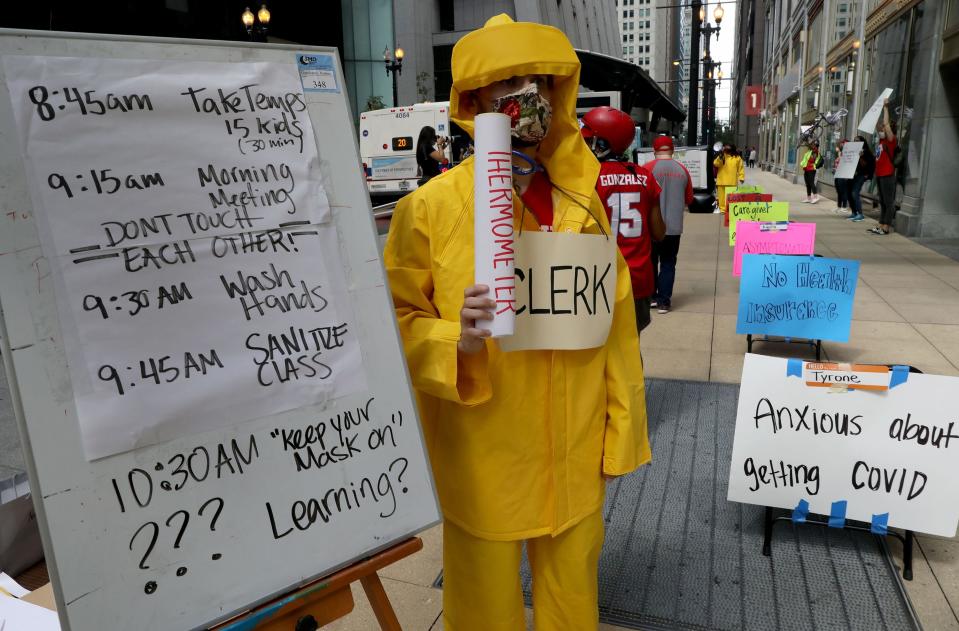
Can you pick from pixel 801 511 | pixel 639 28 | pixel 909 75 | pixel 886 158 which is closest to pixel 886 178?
pixel 886 158

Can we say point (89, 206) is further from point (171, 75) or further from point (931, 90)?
point (931, 90)

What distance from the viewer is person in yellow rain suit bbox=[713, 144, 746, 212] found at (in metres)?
16.1

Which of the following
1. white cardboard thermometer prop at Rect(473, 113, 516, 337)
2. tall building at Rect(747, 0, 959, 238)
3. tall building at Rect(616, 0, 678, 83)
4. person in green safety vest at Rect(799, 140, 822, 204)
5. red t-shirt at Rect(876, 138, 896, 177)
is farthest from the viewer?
tall building at Rect(616, 0, 678, 83)

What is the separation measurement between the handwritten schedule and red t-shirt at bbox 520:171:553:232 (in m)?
0.66

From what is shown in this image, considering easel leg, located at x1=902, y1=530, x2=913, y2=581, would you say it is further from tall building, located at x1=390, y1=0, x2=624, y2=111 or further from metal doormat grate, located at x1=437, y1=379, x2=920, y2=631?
tall building, located at x1=390, y1=0, x2=624, y2=111

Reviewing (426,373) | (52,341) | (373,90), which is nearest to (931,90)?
(426,373)

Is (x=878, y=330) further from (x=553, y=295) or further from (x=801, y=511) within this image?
(x=553, y=295)

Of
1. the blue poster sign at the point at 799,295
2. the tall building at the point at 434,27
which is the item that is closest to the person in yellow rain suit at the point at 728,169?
the blue poster sign at the point at 799,295

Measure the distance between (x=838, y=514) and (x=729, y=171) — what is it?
14.4 meters

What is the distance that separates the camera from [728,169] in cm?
1633

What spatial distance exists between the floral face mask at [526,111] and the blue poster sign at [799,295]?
419 cm

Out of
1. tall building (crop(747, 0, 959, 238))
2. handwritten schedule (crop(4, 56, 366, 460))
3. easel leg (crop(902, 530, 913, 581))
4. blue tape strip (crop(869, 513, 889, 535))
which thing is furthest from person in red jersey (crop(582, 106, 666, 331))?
tall building (crop(747, 0, 959, 238))

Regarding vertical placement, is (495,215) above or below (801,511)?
above

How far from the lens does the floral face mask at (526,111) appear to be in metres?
1.87
